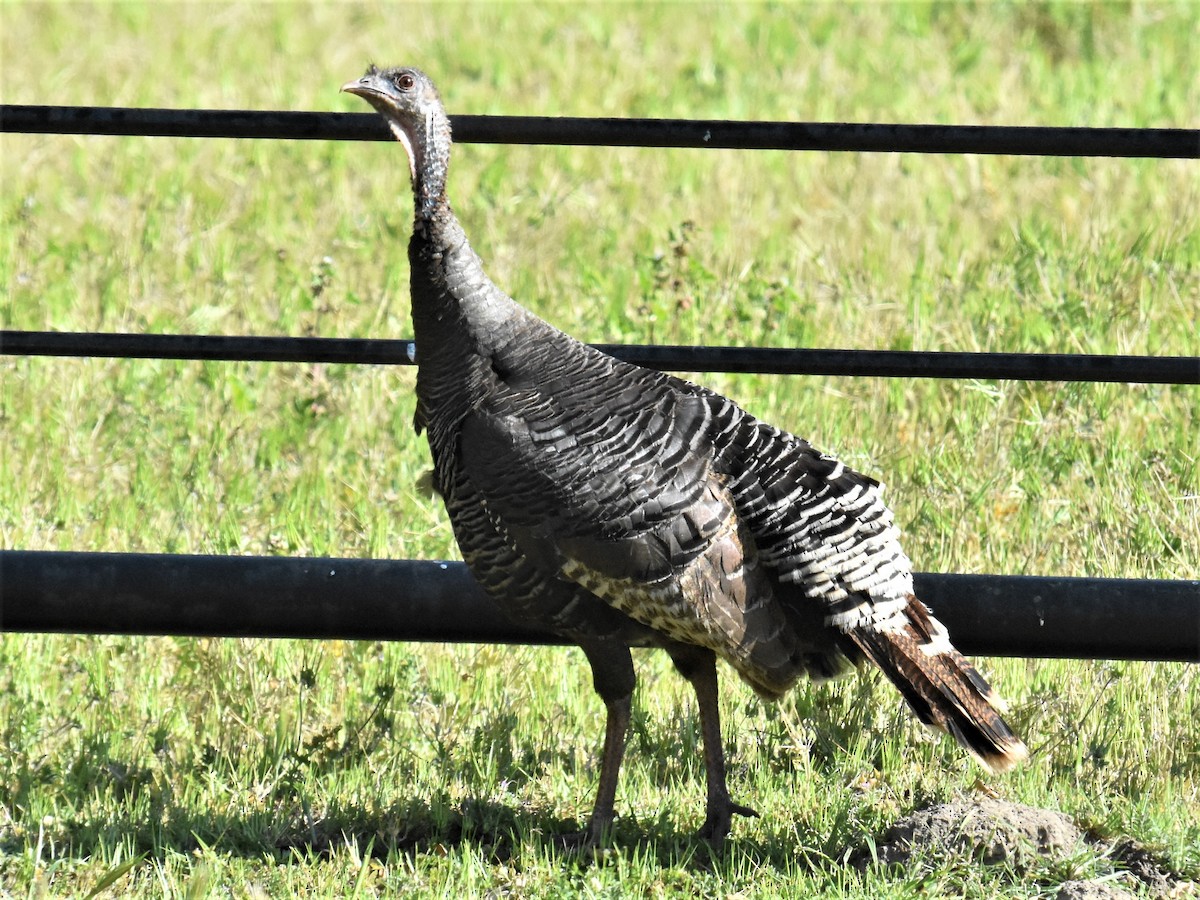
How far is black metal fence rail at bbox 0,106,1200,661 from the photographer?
330 cm

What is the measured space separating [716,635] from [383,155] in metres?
5.77

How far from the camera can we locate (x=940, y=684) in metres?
3.28

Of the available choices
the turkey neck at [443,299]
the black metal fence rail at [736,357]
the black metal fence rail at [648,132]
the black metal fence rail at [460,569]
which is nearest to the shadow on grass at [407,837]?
the black metal fence rail at [460,569]

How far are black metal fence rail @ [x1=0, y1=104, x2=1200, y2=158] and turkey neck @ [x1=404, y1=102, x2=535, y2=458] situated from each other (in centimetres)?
17

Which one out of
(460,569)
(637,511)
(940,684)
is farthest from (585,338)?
(940,684)

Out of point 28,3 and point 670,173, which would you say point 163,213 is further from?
point 28,3

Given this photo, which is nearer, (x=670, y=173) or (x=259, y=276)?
(x=259, y=276)

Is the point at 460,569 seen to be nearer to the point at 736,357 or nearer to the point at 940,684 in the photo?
the point at 736,357

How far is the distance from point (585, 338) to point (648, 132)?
2.47 meters

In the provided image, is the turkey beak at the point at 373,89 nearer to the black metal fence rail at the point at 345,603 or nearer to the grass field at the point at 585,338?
the black metal fence rail at the point at 345,603

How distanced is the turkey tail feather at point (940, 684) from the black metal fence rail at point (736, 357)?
629mm

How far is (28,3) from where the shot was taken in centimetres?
1095

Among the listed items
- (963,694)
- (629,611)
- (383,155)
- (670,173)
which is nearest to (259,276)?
(383,155)

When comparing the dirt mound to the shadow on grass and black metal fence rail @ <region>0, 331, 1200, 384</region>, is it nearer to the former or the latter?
the shadow on grass
